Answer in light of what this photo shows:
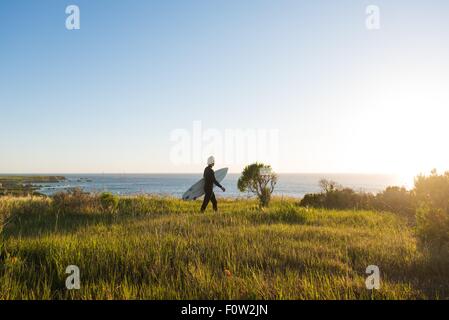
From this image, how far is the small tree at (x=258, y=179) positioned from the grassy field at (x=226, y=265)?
10.2m

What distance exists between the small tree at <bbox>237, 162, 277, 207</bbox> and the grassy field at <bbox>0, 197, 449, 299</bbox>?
10179mm

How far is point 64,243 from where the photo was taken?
6.24 meters

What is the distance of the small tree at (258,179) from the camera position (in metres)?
19.2

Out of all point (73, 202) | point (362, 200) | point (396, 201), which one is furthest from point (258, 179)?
point (73, 202)

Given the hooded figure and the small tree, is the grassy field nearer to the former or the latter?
the hooded figure

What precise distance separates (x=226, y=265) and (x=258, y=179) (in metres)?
14.4

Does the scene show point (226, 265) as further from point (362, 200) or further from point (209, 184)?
point (362, 200)

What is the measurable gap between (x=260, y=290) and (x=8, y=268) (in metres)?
3.60

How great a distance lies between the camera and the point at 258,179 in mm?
19828

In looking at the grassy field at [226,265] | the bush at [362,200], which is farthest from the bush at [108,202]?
the bush at [362,200]
